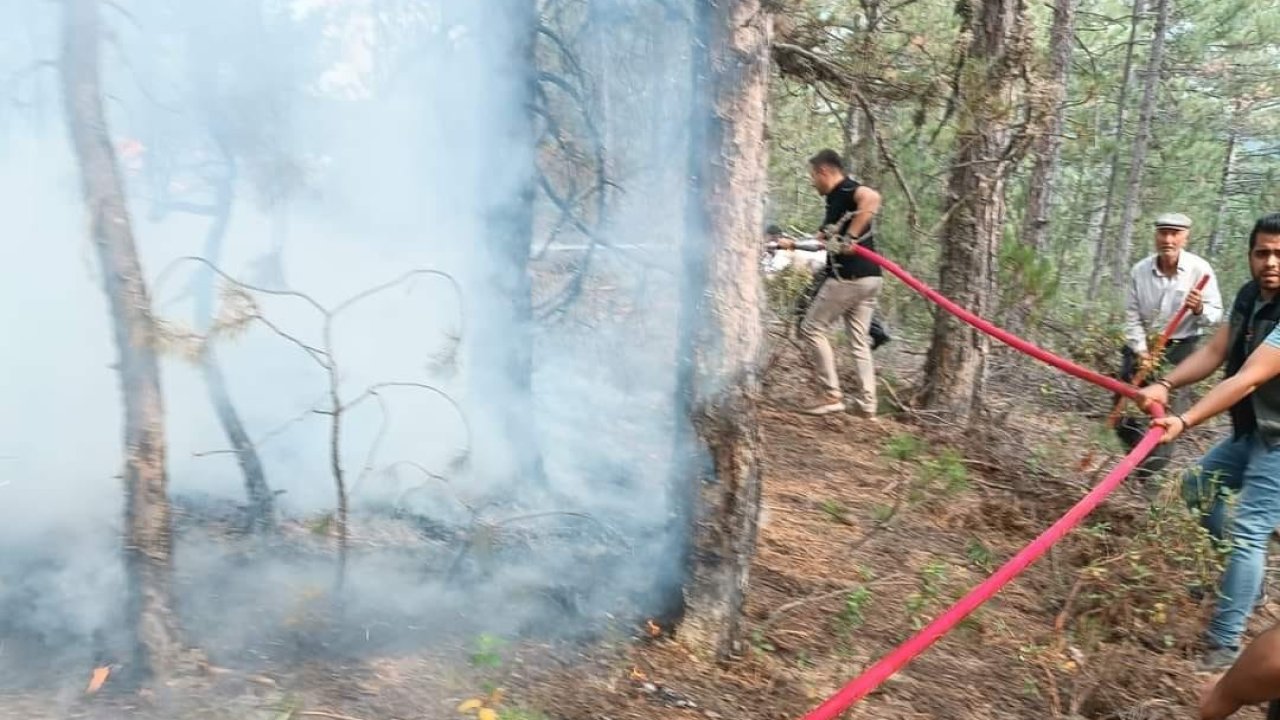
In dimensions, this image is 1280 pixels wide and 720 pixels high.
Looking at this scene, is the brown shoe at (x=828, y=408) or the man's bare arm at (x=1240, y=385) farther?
the brown shoe at (x=828, y=408)

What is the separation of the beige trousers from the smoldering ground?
4.58ft

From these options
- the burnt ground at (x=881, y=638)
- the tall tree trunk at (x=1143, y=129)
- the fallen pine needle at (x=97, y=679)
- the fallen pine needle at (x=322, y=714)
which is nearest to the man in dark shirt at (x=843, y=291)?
the burnt ground at (x=881, y=638)

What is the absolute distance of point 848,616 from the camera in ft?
10.4

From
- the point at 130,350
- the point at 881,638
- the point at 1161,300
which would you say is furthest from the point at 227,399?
the point at 1161,300

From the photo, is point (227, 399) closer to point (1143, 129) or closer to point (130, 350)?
point (130, 350)

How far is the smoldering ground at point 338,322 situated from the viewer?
116 inches

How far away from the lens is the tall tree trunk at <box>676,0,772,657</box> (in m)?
2.76

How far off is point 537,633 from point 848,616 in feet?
3.49

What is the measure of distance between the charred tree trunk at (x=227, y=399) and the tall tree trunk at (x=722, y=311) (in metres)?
1.47

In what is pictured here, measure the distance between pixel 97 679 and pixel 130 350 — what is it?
838 mm

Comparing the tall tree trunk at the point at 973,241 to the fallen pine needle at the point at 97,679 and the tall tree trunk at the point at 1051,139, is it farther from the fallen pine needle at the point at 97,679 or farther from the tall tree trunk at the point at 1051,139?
the fallen pine needle at the point at 97,679

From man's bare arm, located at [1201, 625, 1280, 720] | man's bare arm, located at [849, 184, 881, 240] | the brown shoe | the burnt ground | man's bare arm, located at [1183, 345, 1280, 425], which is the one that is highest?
man's bare arm, located at [849, 184, 881, 240]

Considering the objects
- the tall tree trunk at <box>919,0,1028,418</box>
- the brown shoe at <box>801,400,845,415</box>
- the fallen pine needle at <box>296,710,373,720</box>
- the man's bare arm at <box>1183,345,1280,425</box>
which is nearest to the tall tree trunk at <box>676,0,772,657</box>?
the fallen pine needle at <box>296,710,373,720</box>

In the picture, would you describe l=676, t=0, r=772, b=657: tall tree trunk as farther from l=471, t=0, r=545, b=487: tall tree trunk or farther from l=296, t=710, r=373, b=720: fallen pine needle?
l=471, t=0, r=545, b=487: tall tree trunk
